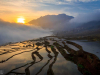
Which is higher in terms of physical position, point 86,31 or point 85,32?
point 86,31

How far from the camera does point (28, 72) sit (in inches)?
515

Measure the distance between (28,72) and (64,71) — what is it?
6097 millimetres

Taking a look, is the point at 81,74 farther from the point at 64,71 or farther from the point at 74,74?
the point at 64,71

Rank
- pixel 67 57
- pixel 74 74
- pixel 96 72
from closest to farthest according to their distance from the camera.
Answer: pixel 96 72 < pixel 74 74 < pixel 67 57

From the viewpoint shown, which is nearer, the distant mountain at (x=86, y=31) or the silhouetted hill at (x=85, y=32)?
the distant mountain at (x=86, y=31)

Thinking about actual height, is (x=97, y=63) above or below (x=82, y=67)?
above

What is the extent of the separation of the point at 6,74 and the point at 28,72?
11.6 feet

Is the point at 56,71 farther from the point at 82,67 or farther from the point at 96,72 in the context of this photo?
the point at 96,72

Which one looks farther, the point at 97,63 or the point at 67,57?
the point at 67,57

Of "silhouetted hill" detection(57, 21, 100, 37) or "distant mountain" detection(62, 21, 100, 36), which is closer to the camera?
"distant mountain" detection(62, 21, 100, 36)

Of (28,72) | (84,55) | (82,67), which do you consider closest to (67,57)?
(84,55)

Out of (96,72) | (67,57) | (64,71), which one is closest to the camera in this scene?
(96,72)

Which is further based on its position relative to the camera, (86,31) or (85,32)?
(86,31)

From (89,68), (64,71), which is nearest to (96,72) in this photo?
(89,68)
